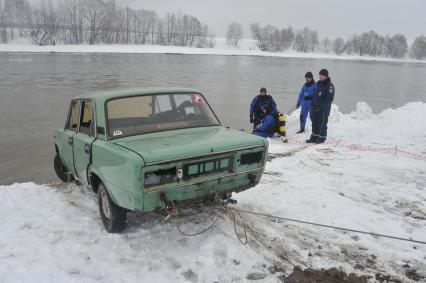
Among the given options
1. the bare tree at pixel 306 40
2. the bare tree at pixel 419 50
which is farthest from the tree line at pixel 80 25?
the bare tree at pixel 419 50

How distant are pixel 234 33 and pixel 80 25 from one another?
67201 millimetres

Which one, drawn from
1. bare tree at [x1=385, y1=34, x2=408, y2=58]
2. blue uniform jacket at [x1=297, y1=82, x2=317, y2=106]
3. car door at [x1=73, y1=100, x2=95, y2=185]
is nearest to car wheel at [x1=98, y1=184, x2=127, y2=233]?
car door at [x1=73, y1=100, x2=95, y2=185]

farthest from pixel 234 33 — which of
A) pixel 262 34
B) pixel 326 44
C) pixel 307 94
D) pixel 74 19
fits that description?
pixel 307 94

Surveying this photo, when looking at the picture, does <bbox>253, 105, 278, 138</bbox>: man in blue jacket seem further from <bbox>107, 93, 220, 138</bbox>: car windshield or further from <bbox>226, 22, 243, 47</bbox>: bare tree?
<bbox>226, 22, 243, 47</bbox>: bare tree

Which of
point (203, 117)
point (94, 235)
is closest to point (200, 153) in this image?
point (203, 117)

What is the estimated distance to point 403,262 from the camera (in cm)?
406

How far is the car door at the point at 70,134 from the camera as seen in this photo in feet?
18.1

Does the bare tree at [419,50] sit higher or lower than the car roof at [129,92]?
higher

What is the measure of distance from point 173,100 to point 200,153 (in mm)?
1478

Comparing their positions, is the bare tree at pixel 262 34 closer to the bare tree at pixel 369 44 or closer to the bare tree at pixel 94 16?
the bare tree at pixel 369 44

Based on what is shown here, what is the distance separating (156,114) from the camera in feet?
16.5

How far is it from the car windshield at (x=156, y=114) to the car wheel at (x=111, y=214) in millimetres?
752

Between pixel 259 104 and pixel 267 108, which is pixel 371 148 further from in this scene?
pixel 259 104

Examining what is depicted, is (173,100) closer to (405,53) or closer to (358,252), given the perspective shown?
(358,252)
